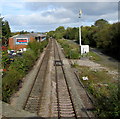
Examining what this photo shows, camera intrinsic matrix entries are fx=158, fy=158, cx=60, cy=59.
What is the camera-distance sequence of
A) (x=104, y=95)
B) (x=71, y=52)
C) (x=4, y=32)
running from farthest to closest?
(x=4, y=32) < (x=71, y=52) < (x=104, y=95)

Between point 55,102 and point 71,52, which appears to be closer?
point 55,102

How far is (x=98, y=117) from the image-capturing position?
22.0ft

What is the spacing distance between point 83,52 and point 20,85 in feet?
55.8

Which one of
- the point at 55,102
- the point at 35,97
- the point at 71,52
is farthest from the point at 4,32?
the point at 55,102

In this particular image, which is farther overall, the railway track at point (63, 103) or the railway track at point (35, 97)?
the railway track at point (35, 97)

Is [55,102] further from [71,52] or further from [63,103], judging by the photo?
[71,52]

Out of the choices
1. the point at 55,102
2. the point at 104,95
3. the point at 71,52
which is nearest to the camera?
the point at 55,102

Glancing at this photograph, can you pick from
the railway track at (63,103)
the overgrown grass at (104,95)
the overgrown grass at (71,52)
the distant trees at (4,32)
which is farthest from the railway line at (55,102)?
the overgrown grass at (71,52)

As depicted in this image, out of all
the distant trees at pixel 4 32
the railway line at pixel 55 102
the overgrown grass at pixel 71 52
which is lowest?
the railway line at pixel 55 102

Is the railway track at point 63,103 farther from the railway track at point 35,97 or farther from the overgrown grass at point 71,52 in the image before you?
the overgrown grass at point 71,52

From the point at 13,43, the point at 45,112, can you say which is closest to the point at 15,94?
the point at 45,112

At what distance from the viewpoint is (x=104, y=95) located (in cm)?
898

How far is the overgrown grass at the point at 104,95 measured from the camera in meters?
6.17

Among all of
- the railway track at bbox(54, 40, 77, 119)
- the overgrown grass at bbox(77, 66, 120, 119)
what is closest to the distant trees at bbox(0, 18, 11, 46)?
the railway track at bbox(54, 40, 77, 119)
